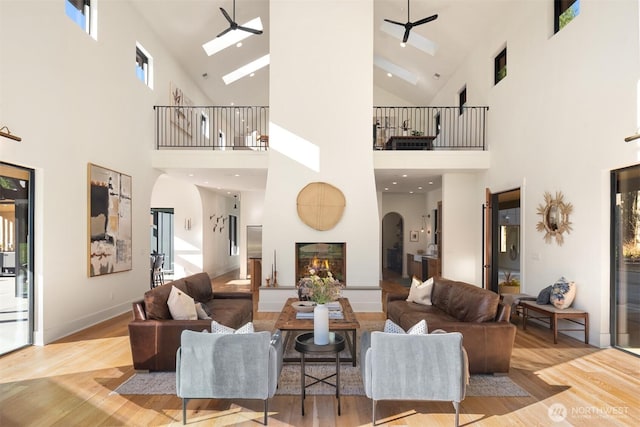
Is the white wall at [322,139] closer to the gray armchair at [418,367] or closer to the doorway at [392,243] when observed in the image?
the gray armchair at [418,367]

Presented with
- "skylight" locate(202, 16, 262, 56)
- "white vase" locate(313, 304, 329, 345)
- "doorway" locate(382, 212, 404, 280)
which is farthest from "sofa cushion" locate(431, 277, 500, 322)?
"doorway" locate(382, 212, 404, 280)

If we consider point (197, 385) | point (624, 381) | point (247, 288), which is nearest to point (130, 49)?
point (247, 288)

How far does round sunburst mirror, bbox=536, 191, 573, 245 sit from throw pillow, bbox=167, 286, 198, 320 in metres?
5.14

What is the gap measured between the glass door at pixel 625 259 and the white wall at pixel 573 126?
10 centimetres

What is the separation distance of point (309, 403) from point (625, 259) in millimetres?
4250

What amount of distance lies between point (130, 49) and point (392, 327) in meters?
7.11

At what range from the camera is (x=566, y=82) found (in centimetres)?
573

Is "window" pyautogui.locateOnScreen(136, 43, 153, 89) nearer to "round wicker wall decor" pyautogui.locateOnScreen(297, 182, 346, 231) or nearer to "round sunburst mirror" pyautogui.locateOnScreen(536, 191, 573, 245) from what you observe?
"round wicker wall decor" pyautogui.locateOnScreen(297, 182, 346, 231)

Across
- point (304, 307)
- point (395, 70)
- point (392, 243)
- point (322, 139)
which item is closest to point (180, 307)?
point (304, 307)

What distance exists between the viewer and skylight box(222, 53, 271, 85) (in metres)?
11.9

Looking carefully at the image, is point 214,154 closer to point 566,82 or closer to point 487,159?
point 487,159

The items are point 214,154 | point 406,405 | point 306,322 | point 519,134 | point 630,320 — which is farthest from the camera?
point 214,154

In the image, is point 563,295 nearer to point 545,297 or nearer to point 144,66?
point 545,297

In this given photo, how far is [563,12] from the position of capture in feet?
19.9
